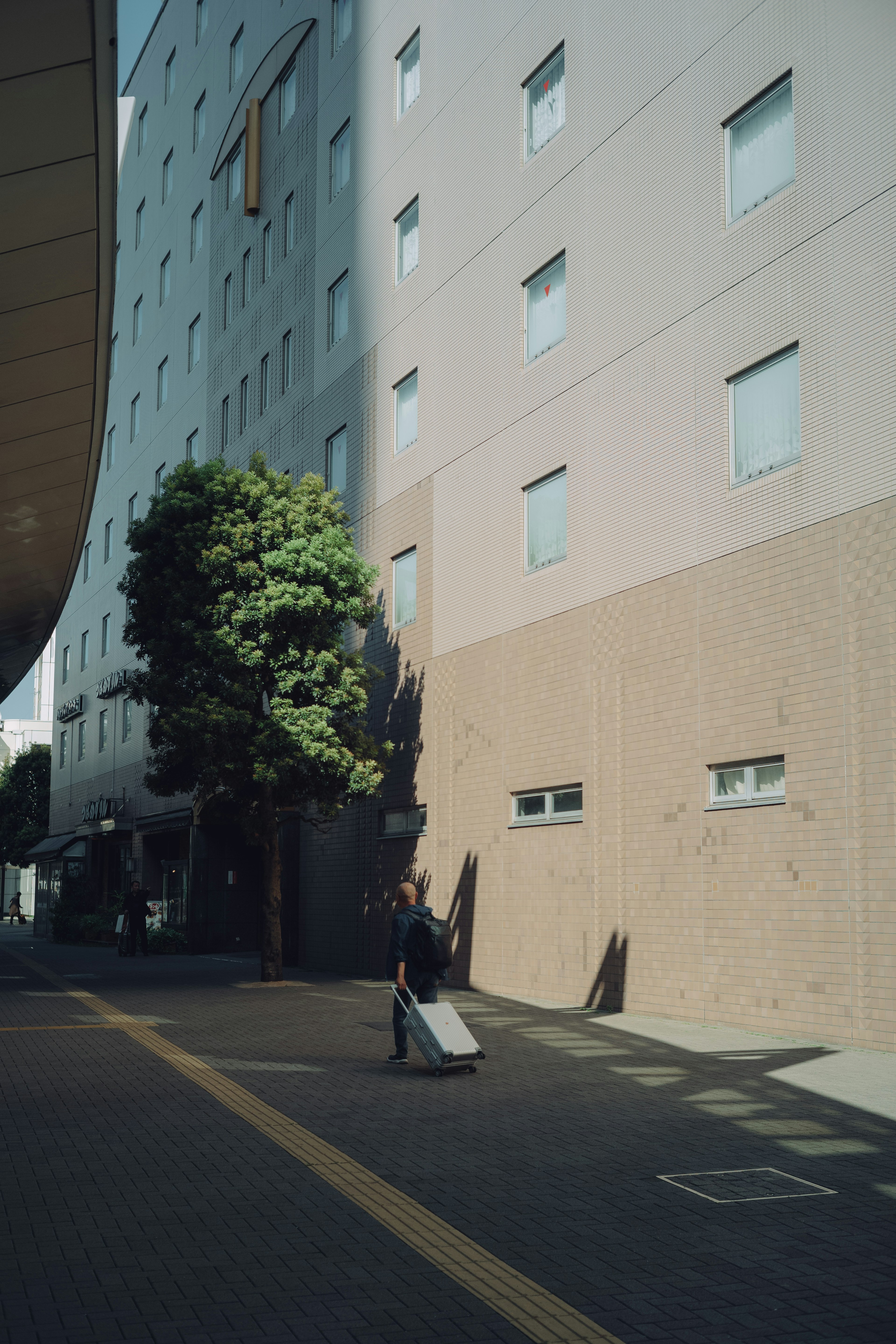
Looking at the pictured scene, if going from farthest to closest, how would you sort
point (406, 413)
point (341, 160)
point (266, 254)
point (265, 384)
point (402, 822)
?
point (266, 254) < point (265, 384) < point (341, 160) < point (406, 413) < point (402, 822)

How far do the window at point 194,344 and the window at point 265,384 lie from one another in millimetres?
6601

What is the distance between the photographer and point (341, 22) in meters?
27.2

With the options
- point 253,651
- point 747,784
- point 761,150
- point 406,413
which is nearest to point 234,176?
point 406,413

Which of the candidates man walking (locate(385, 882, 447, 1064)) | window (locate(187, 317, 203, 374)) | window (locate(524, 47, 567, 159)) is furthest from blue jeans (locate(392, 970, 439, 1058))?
window (locate(187, 317, 203, 374))

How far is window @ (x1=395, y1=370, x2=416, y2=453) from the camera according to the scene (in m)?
23.2

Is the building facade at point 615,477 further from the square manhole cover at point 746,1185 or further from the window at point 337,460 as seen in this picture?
the square manhole cover at point 746,1185

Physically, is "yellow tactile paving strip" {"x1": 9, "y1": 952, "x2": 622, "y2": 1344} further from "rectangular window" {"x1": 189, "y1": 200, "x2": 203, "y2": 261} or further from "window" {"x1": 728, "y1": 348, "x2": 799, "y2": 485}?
"rectangular window" {"x1": 189, "y1": 200, "x2": 203, "y2": 261}

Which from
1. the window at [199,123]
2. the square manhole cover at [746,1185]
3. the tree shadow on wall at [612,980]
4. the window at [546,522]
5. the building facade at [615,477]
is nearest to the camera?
the square manhole cover at [746,1185]

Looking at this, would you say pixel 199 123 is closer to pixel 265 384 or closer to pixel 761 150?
pixel 265 384

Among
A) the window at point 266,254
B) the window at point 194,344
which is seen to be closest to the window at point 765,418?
the window at point 266,254

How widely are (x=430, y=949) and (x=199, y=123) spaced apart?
114 feet

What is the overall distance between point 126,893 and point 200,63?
25450 mm

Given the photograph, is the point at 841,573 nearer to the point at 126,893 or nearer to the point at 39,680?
the point at 126,893

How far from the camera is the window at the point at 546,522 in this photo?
1812 cm
